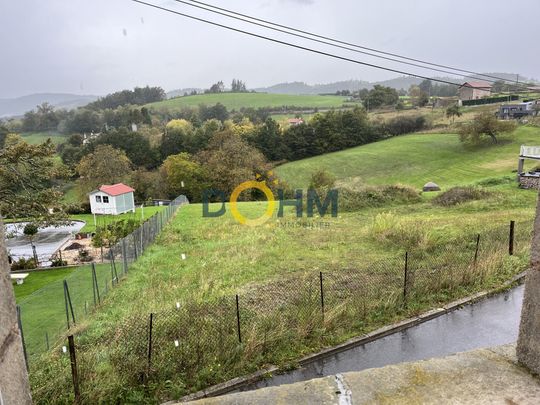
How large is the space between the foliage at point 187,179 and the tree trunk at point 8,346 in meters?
37.6

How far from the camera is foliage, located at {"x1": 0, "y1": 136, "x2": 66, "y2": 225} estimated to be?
600 inches

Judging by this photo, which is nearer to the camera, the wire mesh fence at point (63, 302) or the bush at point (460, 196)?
the wire mesh fence at point (63, 302)

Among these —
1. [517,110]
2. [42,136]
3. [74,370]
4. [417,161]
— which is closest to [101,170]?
[417,161]

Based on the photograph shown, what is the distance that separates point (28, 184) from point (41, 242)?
10.0 meters

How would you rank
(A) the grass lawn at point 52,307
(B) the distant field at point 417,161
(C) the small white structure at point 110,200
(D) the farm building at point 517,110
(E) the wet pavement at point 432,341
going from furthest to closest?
(D) the farm building at point 517,110
(B) the distant field at point 417,161
(C) the small white structure at point 110,200
(A) the grass lawn at point 52,307
(E) the wet pavement at point 432,341

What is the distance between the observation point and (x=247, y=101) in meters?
99.8

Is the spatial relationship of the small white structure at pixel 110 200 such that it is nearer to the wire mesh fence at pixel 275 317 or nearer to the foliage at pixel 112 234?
the foliage at pixel 112 234

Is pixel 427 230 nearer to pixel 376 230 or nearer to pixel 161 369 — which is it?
pixel 376 230

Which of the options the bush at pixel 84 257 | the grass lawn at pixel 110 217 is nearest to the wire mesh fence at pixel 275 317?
the bush at pixel 84 257

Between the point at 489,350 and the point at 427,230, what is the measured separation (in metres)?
13.2

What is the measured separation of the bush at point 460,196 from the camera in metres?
22.4

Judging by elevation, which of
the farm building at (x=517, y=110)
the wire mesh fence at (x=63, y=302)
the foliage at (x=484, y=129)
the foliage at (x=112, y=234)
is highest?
the farm building at (x=517, y=110)

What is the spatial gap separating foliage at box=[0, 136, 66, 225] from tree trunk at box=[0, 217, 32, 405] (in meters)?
15.9

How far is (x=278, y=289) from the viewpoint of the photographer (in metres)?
9.87
